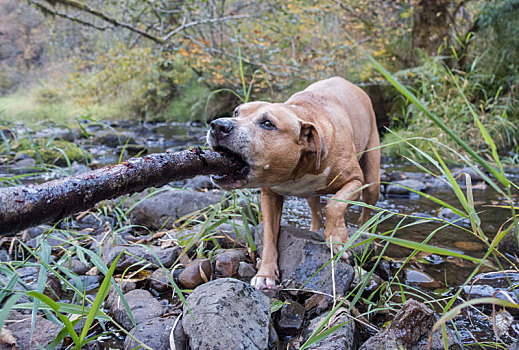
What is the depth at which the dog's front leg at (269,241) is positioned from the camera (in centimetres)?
256

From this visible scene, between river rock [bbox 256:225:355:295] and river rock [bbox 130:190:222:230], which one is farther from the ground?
river rock [bbox 256:225:355:295]

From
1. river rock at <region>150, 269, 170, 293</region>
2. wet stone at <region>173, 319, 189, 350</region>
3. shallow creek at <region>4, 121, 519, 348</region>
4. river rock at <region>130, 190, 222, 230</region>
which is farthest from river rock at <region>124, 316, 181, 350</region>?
river rock at <region>130, 190, 222, 230</region>

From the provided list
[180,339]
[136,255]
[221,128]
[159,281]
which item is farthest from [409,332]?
[136,255]

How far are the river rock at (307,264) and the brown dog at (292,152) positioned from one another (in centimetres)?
7

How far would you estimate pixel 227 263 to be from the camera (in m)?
2.77

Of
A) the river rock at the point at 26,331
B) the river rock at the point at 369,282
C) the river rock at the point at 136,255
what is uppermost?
the river rock at the point at 26,331

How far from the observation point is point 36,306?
1.59 meters

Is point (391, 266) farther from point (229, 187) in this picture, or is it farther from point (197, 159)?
point (197, 159)

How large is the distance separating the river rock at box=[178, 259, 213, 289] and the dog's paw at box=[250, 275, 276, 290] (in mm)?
327

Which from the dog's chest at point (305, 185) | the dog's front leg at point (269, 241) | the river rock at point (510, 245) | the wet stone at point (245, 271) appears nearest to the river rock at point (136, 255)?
the wet stone at point (245, 271)

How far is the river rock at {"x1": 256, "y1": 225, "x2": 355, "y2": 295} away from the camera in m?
2.40

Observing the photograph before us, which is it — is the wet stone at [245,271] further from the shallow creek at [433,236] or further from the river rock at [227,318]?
the shallow creek at [433,236]

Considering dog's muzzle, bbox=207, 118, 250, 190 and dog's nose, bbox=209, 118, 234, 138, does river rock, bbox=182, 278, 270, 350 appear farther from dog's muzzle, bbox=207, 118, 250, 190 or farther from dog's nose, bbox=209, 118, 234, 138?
dog's nose, bbox=209, 118, 234, 138

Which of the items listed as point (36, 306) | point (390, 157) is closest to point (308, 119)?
point (36, 306)
